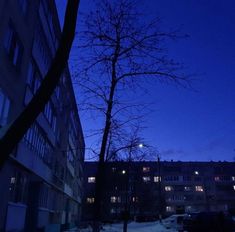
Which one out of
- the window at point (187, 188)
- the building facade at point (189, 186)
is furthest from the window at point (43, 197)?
the window at point (187, 188)

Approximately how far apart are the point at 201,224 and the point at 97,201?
8.86m

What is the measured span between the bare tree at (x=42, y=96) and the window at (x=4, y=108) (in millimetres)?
9218

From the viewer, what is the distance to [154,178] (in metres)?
93.9

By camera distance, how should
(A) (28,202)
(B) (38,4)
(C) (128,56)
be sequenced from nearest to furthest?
1. (C) (128,56)
2. (B) (38,4)
3. (A) (28,202)

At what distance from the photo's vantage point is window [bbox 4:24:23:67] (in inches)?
616

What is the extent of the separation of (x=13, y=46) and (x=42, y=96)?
11388 millimetres

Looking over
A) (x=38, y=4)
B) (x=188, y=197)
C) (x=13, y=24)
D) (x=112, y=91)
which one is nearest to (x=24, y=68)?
(x=13, y=24)

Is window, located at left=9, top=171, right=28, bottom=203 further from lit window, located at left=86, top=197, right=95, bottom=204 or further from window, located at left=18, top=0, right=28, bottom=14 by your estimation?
lit window, located at left=86, top=197, right=95, bottom=204

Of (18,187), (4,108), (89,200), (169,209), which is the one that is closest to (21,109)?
(4,108)

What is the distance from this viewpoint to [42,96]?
20.0 feet

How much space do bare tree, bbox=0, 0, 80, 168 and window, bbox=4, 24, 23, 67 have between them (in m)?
9.62

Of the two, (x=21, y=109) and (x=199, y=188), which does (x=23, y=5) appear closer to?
(x=21, y=109)

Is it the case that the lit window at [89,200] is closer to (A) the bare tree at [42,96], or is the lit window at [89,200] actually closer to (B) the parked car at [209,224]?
(B) the parked car at [209,224]

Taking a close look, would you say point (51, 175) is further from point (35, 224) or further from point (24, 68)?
point (24, 68)
